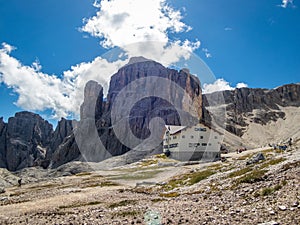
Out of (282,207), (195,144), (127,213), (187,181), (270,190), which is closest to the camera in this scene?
(282,207)

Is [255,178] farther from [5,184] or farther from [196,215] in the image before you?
[5,184]

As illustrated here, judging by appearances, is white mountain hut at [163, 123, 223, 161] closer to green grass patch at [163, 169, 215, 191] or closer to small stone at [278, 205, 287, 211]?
green grass patch at [163, 169, 215, 191]

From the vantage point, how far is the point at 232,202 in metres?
18.1

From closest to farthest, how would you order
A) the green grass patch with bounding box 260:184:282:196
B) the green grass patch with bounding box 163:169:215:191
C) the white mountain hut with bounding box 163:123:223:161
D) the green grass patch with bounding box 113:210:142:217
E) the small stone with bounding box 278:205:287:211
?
the small stone with bounding box 278:205:287:211, the green grass patch with bounding box 260:184:282:196, the green grass patch with bounding box 113:210:142:217, the green grass patch with bounding box 163:169:215:191, the white mountain hut with bounding box 163:123:223:161

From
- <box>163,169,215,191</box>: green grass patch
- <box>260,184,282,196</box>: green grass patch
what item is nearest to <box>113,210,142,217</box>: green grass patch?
<box>260,184,282,196</box>: green grass patch

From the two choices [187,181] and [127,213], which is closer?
[127,213]

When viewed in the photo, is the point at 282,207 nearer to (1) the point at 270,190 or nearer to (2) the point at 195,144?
(1) the point at 270,190

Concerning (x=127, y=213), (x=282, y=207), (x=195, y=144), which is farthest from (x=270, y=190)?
(x=195, y=144)

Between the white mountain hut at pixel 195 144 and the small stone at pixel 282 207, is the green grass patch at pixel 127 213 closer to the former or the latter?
the small stone at pixel 282 207

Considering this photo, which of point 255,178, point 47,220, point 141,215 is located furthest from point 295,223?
point 47,220

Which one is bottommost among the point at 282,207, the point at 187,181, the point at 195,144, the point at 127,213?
the point at 187,181

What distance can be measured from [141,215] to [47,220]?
300 inches

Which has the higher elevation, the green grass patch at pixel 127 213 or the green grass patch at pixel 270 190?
the green grass patch at pixel 270 190

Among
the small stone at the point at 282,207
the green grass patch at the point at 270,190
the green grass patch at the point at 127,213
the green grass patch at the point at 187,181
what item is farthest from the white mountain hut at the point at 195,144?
the small stone at the point at 282,207
